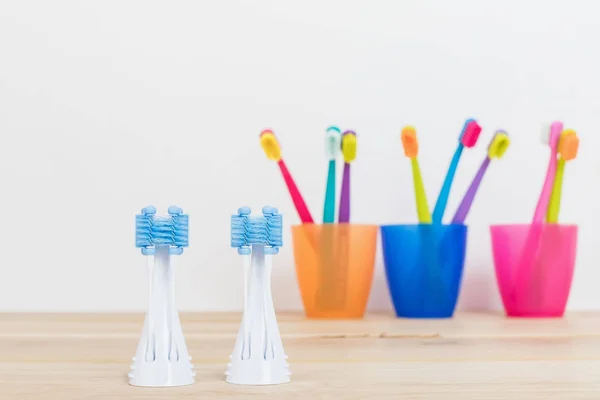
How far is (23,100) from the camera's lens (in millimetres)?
982

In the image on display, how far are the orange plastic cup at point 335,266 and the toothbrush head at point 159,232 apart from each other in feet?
1.23

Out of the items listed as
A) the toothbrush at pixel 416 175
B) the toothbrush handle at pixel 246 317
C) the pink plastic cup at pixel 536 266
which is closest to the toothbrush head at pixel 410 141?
the toothbrush at pixel 416 175

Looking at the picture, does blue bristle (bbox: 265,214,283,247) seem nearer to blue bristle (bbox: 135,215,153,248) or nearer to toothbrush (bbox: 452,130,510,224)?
blue bristle (bbox: 135,215,153,248)

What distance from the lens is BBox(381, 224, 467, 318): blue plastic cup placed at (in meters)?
0.82

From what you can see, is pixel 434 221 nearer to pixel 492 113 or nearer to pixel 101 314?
pixel 492 113

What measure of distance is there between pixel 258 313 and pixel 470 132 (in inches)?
16.9

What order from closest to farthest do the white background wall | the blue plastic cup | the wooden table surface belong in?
the wooden table surface
the blue plastic cup
the white background wall

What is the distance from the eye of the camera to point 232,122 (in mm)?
977

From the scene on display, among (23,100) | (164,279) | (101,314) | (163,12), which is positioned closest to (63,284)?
(101,314)

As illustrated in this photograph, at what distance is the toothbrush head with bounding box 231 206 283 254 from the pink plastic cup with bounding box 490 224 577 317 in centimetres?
44

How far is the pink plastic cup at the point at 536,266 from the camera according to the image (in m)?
0.83

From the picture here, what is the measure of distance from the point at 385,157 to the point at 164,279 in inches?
21.1

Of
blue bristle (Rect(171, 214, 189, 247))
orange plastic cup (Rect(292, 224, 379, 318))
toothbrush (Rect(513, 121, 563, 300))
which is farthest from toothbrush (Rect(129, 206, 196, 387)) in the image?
toothbrush (Rect(513, 121, 563, 300))

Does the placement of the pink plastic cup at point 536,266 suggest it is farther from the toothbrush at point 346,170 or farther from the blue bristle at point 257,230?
the blue bristle at point 257,230
